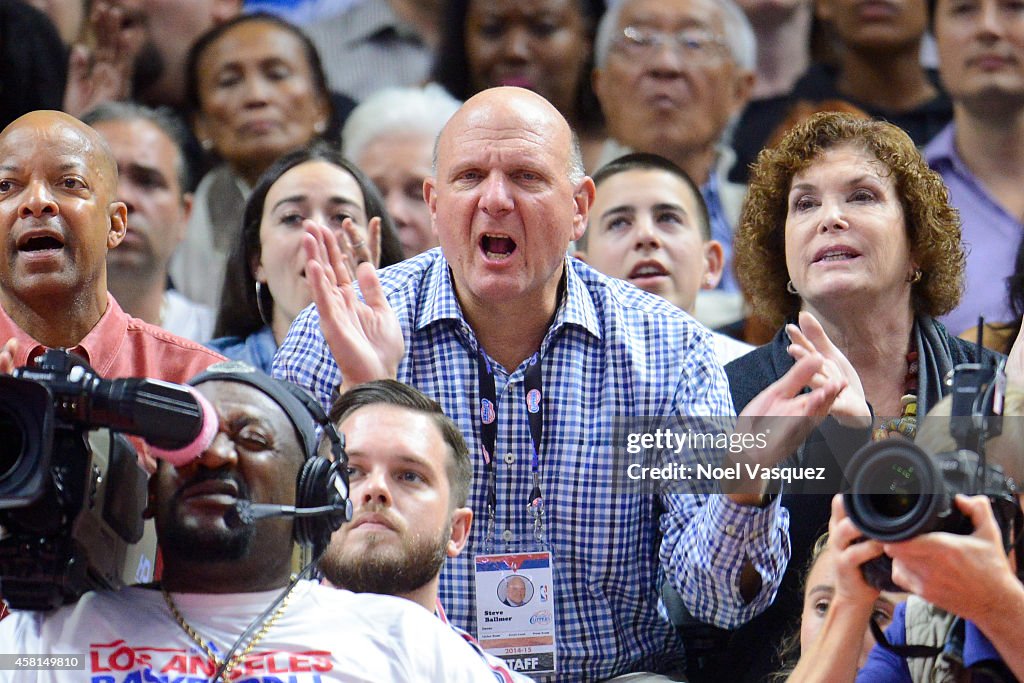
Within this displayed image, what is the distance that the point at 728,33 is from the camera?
4617 mm

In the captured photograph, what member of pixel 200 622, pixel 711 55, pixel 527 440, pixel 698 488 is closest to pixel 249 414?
pixel 200 622

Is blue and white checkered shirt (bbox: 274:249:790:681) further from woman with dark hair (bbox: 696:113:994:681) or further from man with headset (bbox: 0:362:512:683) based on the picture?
man with headset (bbox: 0:362:512:683)

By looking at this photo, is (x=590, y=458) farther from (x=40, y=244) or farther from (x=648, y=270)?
(x=40, y=244)

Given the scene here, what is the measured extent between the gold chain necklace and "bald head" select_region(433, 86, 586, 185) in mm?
1194

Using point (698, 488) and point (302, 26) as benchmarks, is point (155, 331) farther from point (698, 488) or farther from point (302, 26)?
point (302, 26)

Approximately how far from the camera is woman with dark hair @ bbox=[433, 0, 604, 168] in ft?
15.5

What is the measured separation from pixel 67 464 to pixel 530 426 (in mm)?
1131

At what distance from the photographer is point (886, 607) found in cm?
282

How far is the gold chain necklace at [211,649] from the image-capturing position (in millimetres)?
2266

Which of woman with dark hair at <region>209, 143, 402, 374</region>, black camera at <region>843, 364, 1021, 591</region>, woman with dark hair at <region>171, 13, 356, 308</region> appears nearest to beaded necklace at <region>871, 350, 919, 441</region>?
black camera at <region>843, 364, 1021, 591</region>

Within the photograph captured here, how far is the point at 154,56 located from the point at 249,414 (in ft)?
9.17

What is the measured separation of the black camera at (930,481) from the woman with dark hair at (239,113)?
2731 mm

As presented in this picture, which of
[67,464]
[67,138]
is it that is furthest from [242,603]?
[67,138]

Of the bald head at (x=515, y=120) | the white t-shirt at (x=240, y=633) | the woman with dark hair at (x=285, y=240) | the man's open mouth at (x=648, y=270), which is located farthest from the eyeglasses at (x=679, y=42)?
the white t-shirt at (x=240, y=633)
